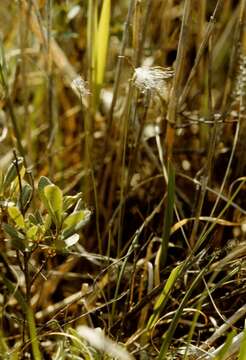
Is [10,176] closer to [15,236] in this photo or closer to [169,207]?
[15,236]

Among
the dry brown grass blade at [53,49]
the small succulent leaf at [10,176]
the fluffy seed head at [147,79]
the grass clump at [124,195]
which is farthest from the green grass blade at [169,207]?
the dry brown grass blade at [53,49]

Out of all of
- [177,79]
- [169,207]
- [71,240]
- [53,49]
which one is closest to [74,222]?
[71,240]

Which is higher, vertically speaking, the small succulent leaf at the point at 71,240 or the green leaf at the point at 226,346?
the small succulent leaf at the point at 71,240

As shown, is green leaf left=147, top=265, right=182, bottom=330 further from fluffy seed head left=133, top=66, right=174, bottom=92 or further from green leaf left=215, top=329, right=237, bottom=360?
fluffy seed head left=133, top=66, right=174, bottom=92

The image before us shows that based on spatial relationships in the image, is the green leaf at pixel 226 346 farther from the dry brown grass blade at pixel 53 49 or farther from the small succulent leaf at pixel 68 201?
the dry brown grass blade at pixel 53 49

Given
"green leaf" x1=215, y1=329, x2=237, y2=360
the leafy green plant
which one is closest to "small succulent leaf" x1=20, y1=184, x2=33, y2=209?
the leafy green plant

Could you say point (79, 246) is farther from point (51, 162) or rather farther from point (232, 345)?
point (232, 345)
